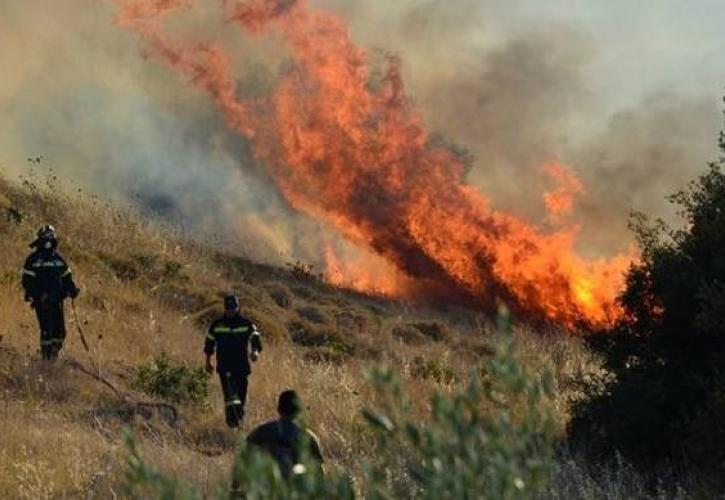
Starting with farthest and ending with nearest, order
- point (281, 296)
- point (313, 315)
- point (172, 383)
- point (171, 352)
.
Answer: point (281, 296) → point (313, 315) → point (171, 352) → point (172, 383)

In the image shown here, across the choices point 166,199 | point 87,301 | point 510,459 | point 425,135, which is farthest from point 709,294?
point 166,199

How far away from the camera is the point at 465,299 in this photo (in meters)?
35.1

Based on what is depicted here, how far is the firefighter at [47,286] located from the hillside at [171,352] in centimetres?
36

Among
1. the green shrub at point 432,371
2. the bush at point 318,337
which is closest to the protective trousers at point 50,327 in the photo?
the green shrub at point 432,371

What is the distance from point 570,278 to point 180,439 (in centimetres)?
1724

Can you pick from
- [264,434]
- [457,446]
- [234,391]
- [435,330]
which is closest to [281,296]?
[435,330]

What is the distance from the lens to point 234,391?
541 inches

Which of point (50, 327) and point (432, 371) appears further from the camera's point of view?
point (432, 371)

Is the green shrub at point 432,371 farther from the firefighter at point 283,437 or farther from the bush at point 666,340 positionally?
the firefighter at point 283,437

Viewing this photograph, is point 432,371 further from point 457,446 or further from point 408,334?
point 457,446

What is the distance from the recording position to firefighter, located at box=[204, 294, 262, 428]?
13.6 meters

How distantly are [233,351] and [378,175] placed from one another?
21.6 metres

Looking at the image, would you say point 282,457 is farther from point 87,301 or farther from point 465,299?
point 465,299

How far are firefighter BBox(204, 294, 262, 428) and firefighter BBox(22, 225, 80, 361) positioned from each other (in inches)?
111
